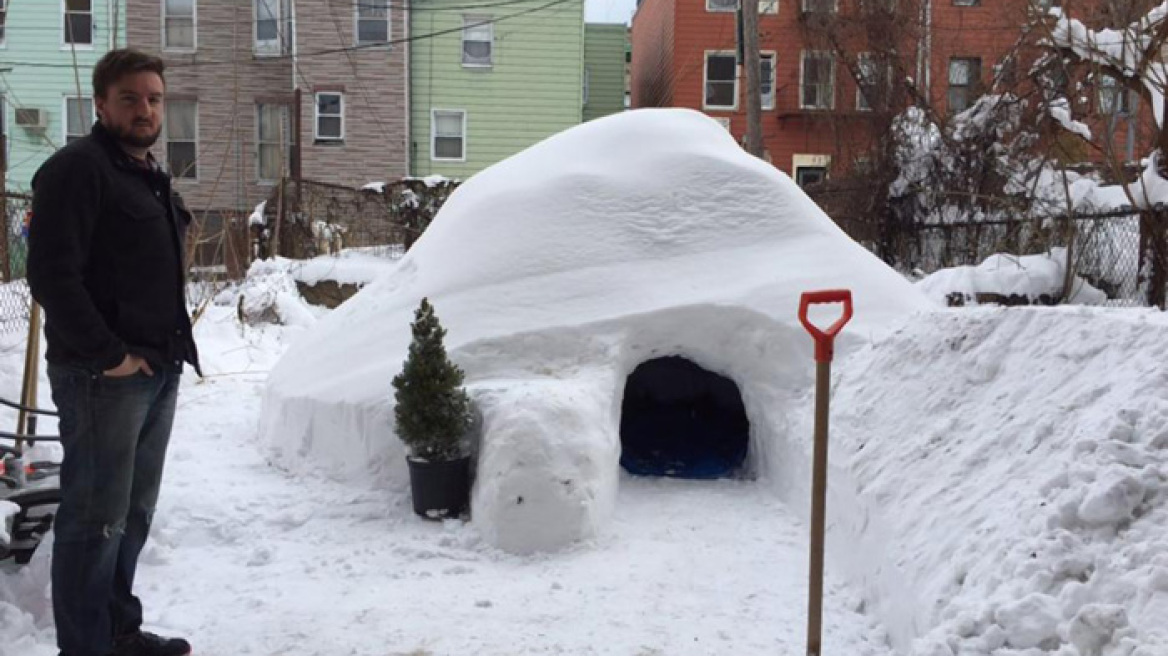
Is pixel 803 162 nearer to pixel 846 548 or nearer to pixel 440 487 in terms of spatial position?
pixel 440 487

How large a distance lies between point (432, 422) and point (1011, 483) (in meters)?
2.81

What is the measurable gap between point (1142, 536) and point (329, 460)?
435 cm

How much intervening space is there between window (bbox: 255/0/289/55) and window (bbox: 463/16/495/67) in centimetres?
387

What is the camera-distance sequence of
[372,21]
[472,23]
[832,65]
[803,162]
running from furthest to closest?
[803,162]
[472,23]
[372,21]
[832,65]

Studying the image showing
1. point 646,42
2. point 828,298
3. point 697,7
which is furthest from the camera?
point 646,42

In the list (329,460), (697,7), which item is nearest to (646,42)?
(697,7)

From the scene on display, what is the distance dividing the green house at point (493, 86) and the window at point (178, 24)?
4.85 meters

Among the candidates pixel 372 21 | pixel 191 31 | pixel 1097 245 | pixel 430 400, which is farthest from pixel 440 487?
pixel 191 31

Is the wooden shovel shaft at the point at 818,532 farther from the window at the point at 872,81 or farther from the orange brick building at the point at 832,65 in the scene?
the window at the point at 872,81

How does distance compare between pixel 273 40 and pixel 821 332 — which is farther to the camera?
pixel 273 40

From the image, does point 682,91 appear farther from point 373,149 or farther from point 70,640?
point 70,640

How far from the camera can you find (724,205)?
645cm

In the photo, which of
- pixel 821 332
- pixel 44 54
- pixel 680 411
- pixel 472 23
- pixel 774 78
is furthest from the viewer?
pixel 774 78

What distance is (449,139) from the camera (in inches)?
821
